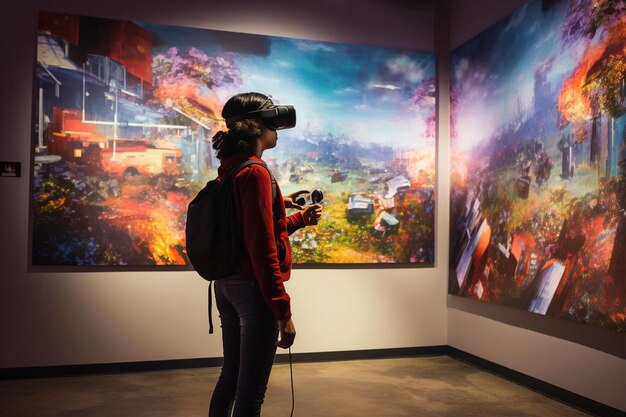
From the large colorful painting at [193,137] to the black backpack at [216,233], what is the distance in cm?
232

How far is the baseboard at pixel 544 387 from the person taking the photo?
3.02 metres

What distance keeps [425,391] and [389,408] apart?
44 centimetres

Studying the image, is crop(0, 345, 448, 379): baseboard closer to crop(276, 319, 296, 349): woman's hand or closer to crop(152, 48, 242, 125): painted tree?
crop(152, 48, 242, 125): painted tree

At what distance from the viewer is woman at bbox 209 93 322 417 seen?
1.66m

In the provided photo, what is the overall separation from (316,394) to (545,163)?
76.9 inches

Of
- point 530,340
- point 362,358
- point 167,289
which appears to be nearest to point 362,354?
point 362,358

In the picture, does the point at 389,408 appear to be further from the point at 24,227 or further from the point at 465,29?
the point at 465,29

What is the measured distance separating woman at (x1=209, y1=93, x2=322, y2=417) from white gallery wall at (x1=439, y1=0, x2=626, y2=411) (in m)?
2.08

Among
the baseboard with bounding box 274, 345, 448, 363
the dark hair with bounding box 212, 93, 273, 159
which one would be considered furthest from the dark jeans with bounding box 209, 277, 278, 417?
the baseboard with bounding box 274, 345, 448, 363

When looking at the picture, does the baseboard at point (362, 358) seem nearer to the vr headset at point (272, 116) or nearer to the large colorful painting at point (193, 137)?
the large colorful painting at point (193, 137)

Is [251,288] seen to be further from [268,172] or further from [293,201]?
[293,201]

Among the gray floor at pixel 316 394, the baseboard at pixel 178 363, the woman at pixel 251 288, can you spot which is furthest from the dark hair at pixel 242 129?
the baseboard at pixel 178 363

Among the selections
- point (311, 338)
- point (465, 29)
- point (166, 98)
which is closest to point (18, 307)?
point (166, 98)

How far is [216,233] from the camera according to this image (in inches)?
68.9
